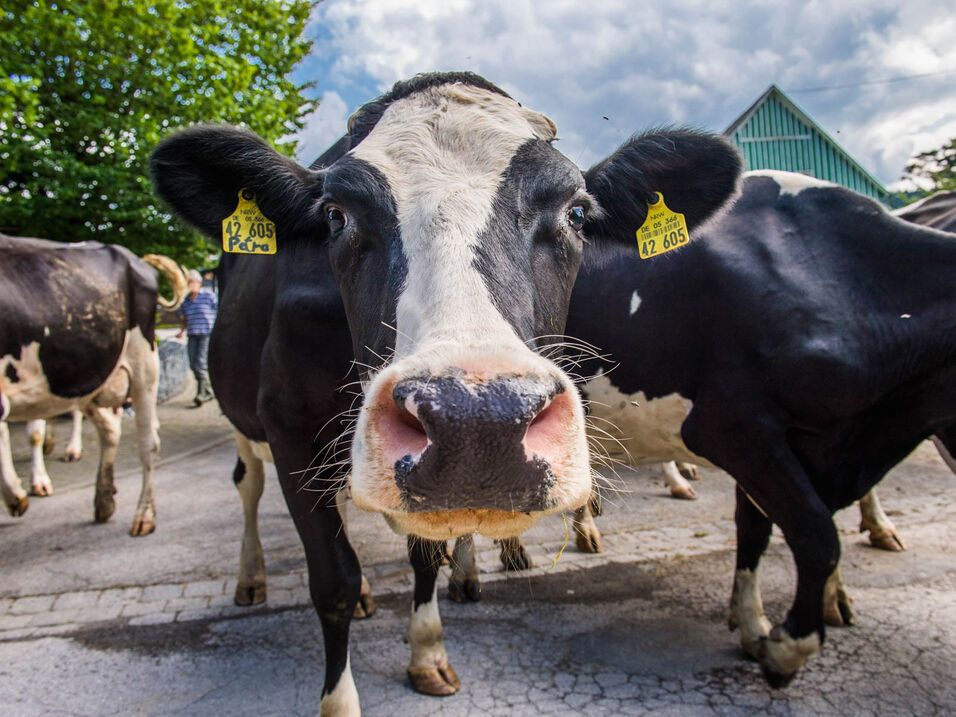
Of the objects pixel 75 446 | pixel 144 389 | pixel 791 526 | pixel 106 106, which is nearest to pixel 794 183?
pixel 791 526

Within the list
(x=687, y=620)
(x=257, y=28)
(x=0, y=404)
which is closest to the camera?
(x=687, y=620)

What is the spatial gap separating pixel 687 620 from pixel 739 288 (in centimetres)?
166

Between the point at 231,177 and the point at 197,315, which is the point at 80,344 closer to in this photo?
the point at 231,177

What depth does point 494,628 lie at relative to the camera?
316cm

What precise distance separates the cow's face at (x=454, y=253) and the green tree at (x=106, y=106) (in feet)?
21.3

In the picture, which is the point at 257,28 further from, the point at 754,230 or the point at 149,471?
the point at 754,230

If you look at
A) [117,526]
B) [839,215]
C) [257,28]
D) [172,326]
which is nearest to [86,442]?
[117,526]

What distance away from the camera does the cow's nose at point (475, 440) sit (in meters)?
1.14

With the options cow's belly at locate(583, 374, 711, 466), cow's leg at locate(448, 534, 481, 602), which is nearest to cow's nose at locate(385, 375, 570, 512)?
cow's belly at locate(583, 374, 711, 466)

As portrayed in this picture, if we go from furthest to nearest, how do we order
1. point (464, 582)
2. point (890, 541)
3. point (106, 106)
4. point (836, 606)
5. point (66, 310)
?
1. point (106, 106)
2. point (66, 310)
3. point (890, 541)
4. point (464, 582)
5. point (836, 606)

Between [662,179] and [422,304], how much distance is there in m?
1.58

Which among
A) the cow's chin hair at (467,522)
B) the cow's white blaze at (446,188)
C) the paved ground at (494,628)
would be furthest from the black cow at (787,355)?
the cow's chin hair at (467,522)

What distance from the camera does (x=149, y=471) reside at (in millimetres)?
5020

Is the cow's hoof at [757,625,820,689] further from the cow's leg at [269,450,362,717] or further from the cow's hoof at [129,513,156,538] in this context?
the cow's hoof at [129,513,156,538]
